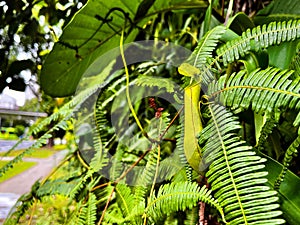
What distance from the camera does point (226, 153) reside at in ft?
0.79

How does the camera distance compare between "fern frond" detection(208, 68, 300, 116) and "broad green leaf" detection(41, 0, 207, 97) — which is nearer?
"fern frond" detection(208, 68, 300, 116)

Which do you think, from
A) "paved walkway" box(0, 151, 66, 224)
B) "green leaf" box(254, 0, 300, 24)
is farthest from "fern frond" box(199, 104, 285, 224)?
"paved walkway" box(0, 151, 66, 224)

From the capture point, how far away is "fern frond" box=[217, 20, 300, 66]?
0.88 ft

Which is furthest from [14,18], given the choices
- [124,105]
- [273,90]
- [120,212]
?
[273,90]

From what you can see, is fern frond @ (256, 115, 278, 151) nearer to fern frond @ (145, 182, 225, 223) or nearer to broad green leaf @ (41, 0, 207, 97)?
fern frond @ (145, 182, 225, 223)

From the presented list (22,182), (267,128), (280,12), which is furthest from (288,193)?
(22,182)

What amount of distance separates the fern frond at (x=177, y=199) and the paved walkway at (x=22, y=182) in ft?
2.38

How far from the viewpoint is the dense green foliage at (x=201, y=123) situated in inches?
9.2

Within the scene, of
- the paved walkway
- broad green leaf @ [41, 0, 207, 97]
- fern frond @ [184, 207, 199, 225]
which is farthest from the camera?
the paved walkway

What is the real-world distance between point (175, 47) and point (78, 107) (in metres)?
0.27

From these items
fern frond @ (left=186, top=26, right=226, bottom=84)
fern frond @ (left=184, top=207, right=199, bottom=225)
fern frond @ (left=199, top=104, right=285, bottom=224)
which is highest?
fern frond @ (left=186, top=26, right=226, bottom=84)

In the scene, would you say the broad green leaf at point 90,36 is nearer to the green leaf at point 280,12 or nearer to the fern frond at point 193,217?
the green leaf at point 280,12

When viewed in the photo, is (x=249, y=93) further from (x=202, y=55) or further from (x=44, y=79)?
(x=44, y=79)

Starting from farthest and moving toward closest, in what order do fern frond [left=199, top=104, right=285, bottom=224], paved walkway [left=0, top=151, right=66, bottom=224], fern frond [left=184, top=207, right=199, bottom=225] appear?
paved walkway [left=0, top=151, right=66, bottom=224] < fern frond [left=184, top=207, right=199, bottom=225] < fern frond [left=199, top=104, right=285, bottom=224]
